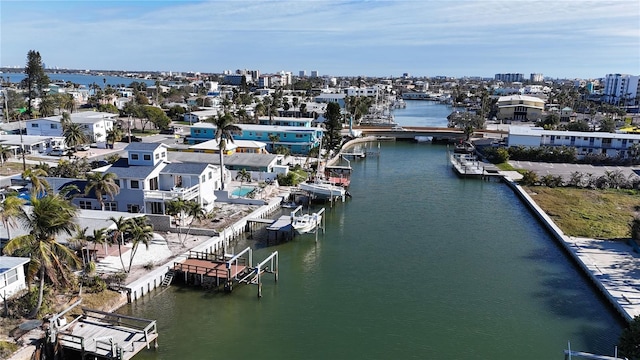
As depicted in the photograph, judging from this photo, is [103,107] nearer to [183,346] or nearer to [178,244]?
[178,244]

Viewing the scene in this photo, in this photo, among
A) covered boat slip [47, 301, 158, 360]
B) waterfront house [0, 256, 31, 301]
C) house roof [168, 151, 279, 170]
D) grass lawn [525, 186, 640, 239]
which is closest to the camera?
covered boat slip [47, 301, 158, 360]

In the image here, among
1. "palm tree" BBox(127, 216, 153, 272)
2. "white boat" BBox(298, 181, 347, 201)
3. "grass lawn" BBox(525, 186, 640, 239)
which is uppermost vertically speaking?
"palm tree" BBox(127, 216, 153, 272)

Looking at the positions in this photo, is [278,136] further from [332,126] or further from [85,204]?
[85,204]

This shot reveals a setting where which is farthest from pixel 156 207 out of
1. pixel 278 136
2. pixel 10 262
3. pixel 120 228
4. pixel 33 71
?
pixel 33 71

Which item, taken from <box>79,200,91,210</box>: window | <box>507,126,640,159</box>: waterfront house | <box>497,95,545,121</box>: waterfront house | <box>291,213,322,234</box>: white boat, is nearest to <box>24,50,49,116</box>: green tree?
<box>79,200,91,210</box>: window

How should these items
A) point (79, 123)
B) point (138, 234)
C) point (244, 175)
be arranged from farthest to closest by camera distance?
point (79, 123)
point (244, 175)
point (138, 234)

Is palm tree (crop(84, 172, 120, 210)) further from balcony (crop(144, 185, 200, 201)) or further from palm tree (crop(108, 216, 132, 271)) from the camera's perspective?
palm tree (crop(108, 216, 132, 271))

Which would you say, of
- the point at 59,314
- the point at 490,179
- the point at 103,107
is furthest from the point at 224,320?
the point at 103,107
